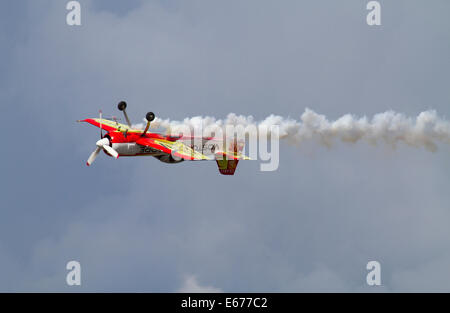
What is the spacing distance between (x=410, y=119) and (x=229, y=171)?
1289 centimetres

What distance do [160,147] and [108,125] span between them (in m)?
5.00

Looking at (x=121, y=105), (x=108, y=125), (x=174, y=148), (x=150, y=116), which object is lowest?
(x=174, y=148)

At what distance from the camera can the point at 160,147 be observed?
175ft

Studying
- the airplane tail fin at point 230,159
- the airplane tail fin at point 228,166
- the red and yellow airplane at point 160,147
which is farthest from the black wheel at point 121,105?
the airplane tail fin at point 228,166

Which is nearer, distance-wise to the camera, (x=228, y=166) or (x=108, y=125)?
(x=108, y=125)

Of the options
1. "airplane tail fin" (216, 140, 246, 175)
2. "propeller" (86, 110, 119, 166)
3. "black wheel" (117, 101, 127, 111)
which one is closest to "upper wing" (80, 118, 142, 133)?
"black wheel" (117, 101, 127, 111)

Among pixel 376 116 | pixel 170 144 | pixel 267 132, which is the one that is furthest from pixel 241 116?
pixel 376 116

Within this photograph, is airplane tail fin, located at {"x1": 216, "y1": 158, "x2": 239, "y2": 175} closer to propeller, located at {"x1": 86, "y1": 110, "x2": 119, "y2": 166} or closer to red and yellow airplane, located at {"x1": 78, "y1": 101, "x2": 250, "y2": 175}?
red and yellow airplane, located at {"x1": 78, "y1": 101, "x2": 250, "y2": 175}

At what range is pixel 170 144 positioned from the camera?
177 ft

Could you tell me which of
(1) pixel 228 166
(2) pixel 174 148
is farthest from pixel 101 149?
(1) pixel 228 166

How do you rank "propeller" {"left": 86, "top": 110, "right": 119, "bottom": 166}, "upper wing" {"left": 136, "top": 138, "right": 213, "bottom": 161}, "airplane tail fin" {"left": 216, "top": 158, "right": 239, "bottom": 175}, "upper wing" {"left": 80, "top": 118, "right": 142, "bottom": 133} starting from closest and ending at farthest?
"upper wing" {"left": 136, "top": 138, "right": 213, "bottom": 161}
"propeller" {"left": 86, "top": 110, "right": 119, "bottom": 166}
"upper wing" {"left": 80, "top": 118, "right": 142, "bottom": 133}
"airplane tail fin" {"left": 216, "top": 158, "right": 239, "bottom": 175}

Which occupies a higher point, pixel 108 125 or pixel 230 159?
pixel 108 125

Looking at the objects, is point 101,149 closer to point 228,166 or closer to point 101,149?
point 101,149

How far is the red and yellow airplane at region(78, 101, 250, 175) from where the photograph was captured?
52.8 metres
